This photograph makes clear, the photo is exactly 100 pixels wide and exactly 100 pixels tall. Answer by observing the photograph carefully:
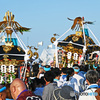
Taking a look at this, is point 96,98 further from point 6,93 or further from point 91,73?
point 6,93

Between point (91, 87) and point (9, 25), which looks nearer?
point (91, 87)

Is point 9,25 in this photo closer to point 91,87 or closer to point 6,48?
point 6,48

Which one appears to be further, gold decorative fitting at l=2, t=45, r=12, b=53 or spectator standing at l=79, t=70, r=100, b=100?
gold decorative fitting at l=2, t=45, r=12, b=53

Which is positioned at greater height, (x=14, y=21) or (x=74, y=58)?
(x=14, y=21)

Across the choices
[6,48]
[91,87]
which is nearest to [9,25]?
[6,48]

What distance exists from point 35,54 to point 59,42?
27.0 ft

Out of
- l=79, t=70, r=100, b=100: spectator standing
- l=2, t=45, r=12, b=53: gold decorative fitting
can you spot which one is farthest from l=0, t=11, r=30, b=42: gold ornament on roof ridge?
l=79, t=70, r=100, b=100: spectator standing

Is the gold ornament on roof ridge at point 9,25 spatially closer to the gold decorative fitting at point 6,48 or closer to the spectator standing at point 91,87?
the gold decorative fitting at point 6,48

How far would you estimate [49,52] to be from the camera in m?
41.4

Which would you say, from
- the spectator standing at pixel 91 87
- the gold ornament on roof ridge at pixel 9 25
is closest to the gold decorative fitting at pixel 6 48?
the gold ornament on roof ridge at pixel 9 25

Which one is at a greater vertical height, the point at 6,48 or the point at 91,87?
the point at 6,48

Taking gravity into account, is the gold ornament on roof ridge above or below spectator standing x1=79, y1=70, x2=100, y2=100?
above

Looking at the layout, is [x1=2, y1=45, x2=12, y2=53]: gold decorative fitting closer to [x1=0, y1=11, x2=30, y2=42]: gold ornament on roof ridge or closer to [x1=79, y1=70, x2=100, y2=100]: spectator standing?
[x1=0, y1=11, x2=30, y2=42]: gold ornament on roof ridge

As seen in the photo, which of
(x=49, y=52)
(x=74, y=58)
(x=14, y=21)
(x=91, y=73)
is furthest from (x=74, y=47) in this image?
(x=49, y=52)
